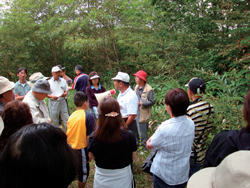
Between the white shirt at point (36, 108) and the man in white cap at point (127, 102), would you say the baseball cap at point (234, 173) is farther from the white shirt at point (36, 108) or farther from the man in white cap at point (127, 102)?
the white shirt at point (36, 108)

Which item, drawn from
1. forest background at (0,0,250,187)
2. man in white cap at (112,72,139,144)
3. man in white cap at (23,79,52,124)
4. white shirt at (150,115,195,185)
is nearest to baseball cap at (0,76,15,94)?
man in white cap at (23,79,52,124)

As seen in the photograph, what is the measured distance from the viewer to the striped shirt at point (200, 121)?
82.4 inches

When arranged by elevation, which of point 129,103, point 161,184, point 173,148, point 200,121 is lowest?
point 161,184

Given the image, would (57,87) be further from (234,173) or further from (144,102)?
(234,173)

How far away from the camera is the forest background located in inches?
146

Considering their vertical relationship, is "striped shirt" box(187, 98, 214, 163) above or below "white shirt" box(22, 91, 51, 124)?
below

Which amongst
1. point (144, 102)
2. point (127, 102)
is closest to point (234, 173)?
point (127, 102)

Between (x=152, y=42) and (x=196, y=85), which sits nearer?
(x=196, y=85)

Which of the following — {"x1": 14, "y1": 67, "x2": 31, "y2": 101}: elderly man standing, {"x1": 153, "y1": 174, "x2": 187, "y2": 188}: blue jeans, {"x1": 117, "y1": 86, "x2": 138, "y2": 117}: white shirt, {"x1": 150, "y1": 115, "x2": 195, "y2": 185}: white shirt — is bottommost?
{"x1": 153, "y1": 174, "x2": 187, "y2": 188}: blue jeans

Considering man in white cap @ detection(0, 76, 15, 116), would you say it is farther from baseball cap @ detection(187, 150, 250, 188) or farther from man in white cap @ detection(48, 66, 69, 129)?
baseball cap @ detection(187, 150, 250, 188)

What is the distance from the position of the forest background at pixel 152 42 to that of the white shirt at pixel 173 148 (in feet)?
1.68

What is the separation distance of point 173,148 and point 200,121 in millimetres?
626

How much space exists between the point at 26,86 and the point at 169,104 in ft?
13.6

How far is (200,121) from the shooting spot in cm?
209
